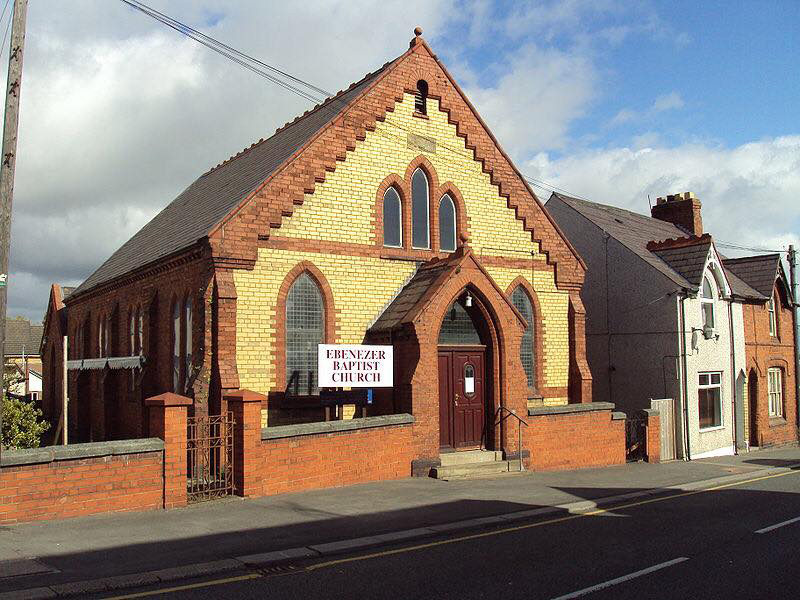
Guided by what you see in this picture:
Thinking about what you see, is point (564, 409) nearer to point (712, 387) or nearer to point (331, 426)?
point (331, 426)

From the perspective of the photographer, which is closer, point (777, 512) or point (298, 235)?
point (777, 512)

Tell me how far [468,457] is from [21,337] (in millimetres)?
61087

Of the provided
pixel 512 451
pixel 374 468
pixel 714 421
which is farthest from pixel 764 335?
pixel 374 468

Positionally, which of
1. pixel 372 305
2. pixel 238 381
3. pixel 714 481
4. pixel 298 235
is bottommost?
pixel 714 481

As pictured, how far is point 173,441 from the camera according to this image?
12.3 metres

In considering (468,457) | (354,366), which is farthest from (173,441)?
(468,457)

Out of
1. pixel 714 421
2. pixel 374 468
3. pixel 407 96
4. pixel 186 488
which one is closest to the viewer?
pixel 186 488

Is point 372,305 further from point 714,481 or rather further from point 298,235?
point 714,481

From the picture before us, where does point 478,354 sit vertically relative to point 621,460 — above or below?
above

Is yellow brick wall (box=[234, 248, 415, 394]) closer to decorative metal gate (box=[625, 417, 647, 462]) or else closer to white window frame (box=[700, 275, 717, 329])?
decorative metal gate (box=[625, 417, 647, 462])

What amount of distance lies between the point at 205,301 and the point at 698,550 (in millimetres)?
10398

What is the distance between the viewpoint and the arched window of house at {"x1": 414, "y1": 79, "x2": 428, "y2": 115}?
1955 centimetres

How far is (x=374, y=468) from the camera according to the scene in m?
15.1

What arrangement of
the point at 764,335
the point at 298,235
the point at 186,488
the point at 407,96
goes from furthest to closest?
the point at 764,335 → the point at 407,96 → the point at 298,235 → the point at 186,488
